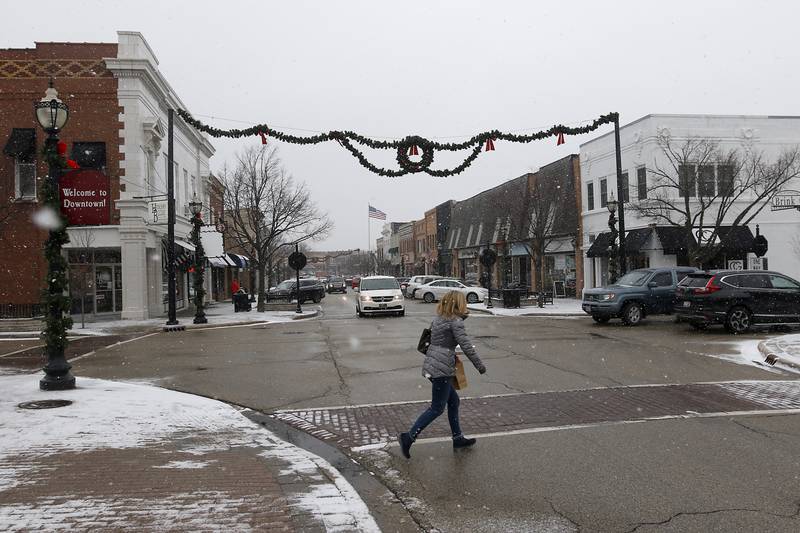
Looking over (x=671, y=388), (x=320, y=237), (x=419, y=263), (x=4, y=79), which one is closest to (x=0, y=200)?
(x=4, y=79)

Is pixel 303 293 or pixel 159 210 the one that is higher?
pixel 159 210

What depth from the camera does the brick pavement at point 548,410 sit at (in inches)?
281

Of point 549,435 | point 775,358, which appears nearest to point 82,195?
point 549,435

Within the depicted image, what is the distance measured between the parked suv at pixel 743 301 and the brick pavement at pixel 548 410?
741 centimetres

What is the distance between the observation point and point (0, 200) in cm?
2370

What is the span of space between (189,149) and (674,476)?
33461mm

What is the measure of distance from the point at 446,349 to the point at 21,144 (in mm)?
23963

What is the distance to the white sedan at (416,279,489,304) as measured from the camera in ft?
111

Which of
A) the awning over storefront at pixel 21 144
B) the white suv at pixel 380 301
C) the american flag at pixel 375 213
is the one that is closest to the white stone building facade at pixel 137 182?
the awning over storefront at pixel 21 144

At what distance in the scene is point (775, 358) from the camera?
11523mm

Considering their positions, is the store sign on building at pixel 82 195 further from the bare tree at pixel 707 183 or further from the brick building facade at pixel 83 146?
the bare tree at pixel 707 183

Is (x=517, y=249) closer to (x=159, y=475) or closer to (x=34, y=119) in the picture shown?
(x=34, y=119)

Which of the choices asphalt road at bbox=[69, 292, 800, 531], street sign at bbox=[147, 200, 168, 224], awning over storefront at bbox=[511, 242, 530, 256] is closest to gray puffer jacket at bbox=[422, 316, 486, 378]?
asphalt road at bbox=[69, 292, 800, 531]

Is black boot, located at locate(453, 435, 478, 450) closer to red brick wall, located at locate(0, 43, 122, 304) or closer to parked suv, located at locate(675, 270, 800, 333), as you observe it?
parked suv, located at locate(675, 270, 800, 333)
